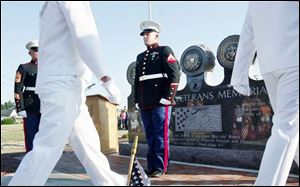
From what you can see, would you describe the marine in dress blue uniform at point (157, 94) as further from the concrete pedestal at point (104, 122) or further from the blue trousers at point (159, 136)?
the concrete pedestal at point (104, 122)

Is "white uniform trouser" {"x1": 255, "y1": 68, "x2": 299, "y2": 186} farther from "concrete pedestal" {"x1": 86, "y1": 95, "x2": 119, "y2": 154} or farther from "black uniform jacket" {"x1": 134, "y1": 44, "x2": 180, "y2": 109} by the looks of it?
"concrete pedestal" {"x1": 86, "y1": 95, "x2": 119, "y2": 154}

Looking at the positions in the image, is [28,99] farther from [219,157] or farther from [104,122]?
[219,157]

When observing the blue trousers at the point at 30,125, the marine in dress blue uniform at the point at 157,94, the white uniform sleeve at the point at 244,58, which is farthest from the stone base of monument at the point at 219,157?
the blue trousers at the point at 30,125

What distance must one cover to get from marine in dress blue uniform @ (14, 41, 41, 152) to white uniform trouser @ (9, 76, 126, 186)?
102 inches

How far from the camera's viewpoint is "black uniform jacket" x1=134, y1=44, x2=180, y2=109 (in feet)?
15.4

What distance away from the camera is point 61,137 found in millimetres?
2865

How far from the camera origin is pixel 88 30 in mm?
2828

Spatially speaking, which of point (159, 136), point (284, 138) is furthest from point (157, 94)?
point (284, 138)

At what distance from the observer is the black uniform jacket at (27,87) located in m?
5.57

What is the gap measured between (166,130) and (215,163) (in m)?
1.07

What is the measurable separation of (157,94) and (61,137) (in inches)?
79.3

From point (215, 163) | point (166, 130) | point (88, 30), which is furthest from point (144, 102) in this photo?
point (88, 30)

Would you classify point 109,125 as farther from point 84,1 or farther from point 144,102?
point 84,1

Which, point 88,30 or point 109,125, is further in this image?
point 109,125
